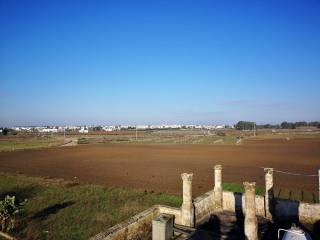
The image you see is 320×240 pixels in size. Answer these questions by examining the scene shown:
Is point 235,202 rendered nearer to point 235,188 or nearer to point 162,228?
point 162,228

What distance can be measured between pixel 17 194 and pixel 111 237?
47.4 ft

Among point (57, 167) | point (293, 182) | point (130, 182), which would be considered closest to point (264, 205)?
point (293, 182)

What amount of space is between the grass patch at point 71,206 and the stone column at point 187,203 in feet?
13.9

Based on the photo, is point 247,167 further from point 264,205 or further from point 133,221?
point 133,221

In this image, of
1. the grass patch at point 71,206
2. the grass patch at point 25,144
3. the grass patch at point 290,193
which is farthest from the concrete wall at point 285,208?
the grass patch at point 25,144

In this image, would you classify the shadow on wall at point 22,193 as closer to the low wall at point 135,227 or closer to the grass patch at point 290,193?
the low wall at point 135,227

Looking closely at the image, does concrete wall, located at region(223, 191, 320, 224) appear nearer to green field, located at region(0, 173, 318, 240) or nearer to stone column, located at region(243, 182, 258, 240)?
stone column, located at region(243, 182, 258, 240)

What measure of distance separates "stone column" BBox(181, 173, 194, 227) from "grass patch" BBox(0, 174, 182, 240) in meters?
4.24

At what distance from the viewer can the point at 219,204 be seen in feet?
48.9

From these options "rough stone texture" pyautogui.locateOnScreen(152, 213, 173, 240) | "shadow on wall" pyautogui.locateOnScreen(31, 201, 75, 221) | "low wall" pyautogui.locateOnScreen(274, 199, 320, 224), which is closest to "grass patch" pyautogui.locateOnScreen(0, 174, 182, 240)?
"shadow on wall" pyautogui.locateOnScreen(31, 201, 75, 221)

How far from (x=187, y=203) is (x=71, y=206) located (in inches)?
348

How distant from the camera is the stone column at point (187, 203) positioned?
1203cm

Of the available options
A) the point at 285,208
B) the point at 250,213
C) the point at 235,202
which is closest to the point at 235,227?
the point at 235,202

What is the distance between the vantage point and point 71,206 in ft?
60.2
